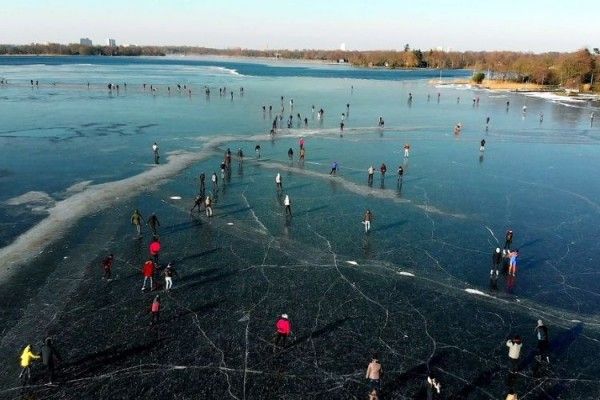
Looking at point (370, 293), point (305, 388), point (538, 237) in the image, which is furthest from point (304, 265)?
point (538, 237)

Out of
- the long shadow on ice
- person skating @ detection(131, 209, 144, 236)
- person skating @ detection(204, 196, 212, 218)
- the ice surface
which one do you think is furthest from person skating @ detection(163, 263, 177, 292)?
person skating @ detection(204, 196, 212, 218)

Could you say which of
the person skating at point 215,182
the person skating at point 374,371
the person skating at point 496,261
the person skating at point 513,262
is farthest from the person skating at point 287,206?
the person skating at point 374,371

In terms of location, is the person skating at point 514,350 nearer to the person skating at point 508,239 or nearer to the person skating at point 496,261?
the person skating at point 496,261

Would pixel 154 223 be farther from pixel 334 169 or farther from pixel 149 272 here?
pixel 334 169

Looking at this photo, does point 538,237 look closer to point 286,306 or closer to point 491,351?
point 491,351

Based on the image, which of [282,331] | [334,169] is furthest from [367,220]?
[334,169]

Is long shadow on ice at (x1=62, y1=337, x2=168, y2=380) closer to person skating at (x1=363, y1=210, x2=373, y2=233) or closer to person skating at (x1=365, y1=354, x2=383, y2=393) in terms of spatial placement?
person skating at (x1=365, y1=354, x2=383, y2=393)
